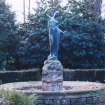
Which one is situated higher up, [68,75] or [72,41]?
[72,41]

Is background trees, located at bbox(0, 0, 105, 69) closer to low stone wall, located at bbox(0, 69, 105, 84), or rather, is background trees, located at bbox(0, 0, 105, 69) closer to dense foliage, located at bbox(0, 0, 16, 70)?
dense foliage, located at bbox(0, 0, 16, 70)

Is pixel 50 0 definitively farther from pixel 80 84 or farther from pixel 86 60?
pixel 80 84

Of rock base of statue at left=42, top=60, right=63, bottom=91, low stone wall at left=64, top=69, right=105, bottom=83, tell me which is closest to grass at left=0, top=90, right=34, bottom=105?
rock base of statue at left=42, top=60, right=63, bottom=91

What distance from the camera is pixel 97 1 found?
908 inches

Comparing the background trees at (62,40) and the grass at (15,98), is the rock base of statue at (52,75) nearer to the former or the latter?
the background trees at (62,40)

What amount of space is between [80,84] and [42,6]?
7.21 meters

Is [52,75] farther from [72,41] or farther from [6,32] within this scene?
[6,32]

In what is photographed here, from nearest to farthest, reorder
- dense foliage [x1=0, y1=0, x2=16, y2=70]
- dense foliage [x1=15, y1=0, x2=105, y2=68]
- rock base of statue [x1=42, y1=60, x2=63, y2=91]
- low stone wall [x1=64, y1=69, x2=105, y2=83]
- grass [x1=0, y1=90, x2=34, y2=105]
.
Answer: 1. grass [x1=0, y1=90, x2=34, y2=105]
2. rock base of statue [x1=42, y1=60, x2=63, y2=91]
3. low stone wall [x1=64, y1=69, x2=105, y2=83]
4. dense foliage [x1=15, y1=0, x2=105, y2=68]
5. dense foliage [x1=0, y1=0, x2=16, y2=70]

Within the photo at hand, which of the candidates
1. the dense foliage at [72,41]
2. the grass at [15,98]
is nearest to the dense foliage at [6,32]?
the dense foliage at [72,41]

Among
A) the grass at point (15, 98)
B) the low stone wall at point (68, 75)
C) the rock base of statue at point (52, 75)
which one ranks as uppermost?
the grass at point (15, 98)

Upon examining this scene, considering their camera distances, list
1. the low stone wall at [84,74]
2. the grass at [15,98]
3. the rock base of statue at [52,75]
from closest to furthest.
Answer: the grass at [15,98]
the rock base of statue at [52,75]
the low stone wall at [84,74]

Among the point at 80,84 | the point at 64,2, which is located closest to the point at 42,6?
the point at 64,2

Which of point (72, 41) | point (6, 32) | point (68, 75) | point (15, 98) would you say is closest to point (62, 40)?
point (72, 41)

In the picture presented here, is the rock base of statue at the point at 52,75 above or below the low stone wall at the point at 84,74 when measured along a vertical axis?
above
